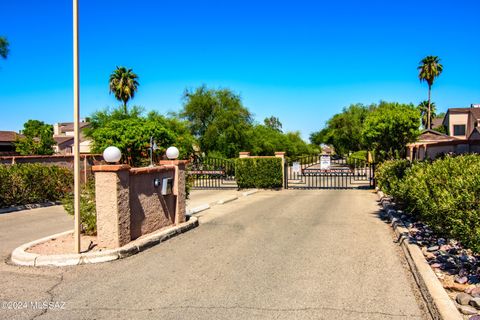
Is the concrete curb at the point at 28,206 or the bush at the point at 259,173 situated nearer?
the concrete curb at the point at 28,206

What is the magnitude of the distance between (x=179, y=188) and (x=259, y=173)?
1350 cm

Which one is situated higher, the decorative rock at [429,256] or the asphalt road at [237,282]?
the decorative rock at [429,256]

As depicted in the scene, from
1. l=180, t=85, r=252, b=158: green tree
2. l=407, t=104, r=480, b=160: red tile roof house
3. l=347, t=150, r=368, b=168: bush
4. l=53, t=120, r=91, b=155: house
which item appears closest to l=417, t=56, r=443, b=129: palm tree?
l=407, t=104, r=480, b=160: red tile roof house

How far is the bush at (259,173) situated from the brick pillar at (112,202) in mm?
15908

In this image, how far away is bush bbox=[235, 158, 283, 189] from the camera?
904 inches

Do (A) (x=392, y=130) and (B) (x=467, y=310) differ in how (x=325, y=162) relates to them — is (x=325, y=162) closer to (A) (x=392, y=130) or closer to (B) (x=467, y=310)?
(A) (x=392, y=130)

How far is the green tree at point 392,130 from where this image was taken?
805 inches

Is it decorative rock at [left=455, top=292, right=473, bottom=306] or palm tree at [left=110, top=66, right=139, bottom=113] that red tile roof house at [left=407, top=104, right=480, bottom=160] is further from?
palm tree at [left=110, top=66, right=139, bottom=113]

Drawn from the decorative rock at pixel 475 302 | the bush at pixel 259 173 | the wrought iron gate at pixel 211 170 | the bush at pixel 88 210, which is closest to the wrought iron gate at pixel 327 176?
the bush at pixel 259 173

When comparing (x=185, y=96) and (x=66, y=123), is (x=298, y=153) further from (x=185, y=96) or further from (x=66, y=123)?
(x=66, y=123)

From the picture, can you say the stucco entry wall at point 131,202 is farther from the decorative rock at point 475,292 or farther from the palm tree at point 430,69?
the palm tree at point 430,69

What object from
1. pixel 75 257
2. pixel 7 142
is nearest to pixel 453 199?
pixel 75 257

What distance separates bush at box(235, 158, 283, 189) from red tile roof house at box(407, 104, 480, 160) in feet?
22.6

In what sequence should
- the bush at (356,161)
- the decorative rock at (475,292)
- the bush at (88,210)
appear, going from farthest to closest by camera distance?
the bush at (356,161), the bush at (88,210), the decorative rock at (475,292)
